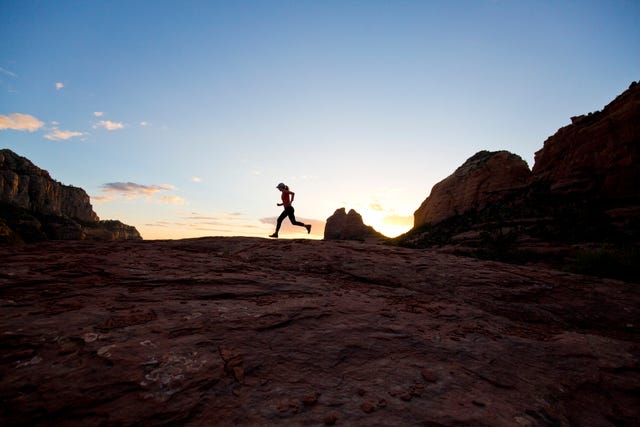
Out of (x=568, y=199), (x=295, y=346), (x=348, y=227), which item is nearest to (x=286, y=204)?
(x=295, y=346)

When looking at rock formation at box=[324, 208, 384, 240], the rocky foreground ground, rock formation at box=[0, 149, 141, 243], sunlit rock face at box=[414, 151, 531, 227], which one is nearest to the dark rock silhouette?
sunlit rock face at box=[414, 151, 531, 227]

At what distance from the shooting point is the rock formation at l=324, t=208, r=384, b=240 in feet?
222

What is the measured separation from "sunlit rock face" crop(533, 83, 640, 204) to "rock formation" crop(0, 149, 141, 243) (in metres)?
86.2

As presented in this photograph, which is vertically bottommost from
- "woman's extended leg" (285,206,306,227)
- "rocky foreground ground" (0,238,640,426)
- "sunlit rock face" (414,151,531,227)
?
"rocky foreground ground" (0,238,640,426)

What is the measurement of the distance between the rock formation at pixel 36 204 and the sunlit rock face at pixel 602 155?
283 feet

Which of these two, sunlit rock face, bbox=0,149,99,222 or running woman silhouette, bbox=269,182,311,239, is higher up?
sunlit rock face, bbox=0,149,99,222

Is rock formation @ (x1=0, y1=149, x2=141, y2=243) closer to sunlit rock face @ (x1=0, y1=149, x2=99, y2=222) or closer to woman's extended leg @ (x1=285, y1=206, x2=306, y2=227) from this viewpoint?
sunlit rock face @ (x1=0, y1=149, x2=99, y2=222)

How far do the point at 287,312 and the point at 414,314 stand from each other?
2.26 metres

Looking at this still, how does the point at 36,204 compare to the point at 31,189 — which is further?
the point at 31,189

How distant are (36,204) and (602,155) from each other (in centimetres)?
13939

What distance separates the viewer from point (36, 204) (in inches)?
3871

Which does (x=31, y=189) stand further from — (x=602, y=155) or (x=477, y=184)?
(x=602, y=155)

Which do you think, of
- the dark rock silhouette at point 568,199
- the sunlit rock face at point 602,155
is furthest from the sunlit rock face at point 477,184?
the sunlit rock face at point 602,155

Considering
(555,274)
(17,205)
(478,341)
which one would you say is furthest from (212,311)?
(17,205)
